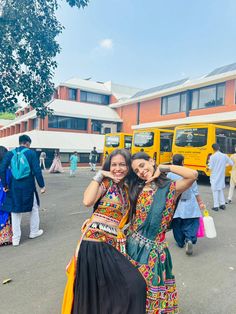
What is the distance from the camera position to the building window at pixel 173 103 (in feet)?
62.1

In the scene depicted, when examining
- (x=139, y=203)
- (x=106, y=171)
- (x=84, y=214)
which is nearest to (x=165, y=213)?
(x=139, y=203)

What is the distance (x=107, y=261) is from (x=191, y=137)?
10409mm

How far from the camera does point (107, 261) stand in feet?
5.95

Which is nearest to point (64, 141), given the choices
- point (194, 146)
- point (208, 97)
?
point (208, 97)

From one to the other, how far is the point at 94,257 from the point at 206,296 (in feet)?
5.43

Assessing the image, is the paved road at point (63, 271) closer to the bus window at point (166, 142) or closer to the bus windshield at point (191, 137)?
the bus windshield at point (191, 137)

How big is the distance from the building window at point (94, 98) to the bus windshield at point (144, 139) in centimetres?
1461

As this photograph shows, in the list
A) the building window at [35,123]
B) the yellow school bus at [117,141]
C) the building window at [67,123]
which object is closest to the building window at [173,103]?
the yellow school bus at [117,141]

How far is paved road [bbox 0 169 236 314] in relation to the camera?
2.58 metres

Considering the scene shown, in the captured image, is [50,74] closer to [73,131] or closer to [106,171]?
[106,171]

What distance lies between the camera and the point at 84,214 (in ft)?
20.4

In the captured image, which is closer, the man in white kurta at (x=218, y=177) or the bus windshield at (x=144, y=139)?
the man in white kurta at (x=218, y=177)

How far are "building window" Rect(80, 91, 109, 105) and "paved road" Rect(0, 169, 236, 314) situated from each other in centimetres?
2370

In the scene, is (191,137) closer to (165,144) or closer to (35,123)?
(165,144)
